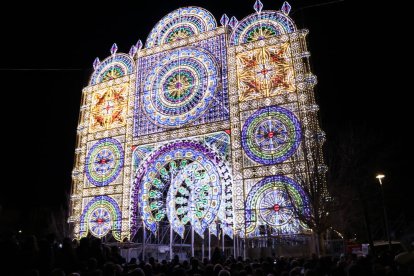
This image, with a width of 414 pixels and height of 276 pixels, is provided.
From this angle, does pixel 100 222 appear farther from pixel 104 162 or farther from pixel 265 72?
pixel 265 72

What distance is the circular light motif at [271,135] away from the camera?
2210 cm

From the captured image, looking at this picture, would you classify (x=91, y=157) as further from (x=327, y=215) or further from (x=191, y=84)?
(x=327, y=215)

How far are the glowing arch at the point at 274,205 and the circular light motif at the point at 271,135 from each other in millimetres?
1399

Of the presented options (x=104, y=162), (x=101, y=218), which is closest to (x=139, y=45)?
(x=104, y=162)

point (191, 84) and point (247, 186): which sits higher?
point (191, 84)

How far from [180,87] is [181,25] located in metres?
5.43

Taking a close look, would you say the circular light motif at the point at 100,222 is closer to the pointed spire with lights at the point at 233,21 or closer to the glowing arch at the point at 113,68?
the glowing arch at the point at 113,68

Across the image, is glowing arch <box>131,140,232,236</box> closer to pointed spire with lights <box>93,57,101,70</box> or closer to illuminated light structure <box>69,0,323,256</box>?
illuminated light structure <box>69,0,323,256</box>

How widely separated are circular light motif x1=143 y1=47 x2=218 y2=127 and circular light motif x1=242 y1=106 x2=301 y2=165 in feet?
12.9

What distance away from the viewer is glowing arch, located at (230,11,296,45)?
987 inches
